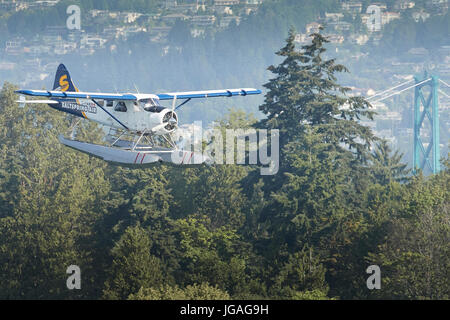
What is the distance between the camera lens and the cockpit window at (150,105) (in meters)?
32.2

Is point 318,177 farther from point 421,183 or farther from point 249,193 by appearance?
point 421,183

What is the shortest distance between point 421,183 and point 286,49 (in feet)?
49.4

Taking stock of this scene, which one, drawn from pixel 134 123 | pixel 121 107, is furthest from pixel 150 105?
pixel 121 107

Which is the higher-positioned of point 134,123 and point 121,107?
point 121,107

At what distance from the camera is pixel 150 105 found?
32562 millimetres

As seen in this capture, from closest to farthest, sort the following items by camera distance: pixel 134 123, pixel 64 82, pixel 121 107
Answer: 1. pixel 134 123
2. pixel 121 107
3. pixel 64 82

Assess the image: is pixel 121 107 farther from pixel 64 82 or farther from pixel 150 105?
pixel 64 82

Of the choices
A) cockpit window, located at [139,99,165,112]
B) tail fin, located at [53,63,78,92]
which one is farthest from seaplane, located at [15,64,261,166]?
tail fin, located at [53,63,78,92]

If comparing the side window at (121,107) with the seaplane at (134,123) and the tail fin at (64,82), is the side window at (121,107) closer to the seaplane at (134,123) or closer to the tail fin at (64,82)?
the seaplane at (134,123)

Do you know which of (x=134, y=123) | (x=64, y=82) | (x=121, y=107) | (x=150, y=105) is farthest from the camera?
(x=64, y=82)

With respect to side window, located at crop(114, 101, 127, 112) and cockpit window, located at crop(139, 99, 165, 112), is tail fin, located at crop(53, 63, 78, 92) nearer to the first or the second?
side window, located at crop(114, 101, 127, 112)

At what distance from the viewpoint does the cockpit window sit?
32219mm

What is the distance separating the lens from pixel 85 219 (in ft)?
208
